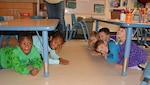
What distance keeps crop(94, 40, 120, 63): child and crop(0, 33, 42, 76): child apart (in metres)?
0.83

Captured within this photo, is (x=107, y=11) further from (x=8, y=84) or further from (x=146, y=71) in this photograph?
(x=146, y=71)

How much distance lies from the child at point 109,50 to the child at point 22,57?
0.83 meters

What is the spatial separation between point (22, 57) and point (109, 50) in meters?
1.09

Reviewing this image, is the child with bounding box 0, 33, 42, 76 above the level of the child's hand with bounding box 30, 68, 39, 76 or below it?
above

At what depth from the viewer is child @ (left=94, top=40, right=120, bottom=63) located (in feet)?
6.98

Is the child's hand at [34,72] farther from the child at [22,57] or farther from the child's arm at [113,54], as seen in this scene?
the child's arm at [113,54]

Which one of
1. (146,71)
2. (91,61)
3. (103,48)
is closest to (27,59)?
(91,61)

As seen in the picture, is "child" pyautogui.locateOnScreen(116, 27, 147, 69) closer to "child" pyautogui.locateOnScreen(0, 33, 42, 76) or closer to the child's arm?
the child's arm

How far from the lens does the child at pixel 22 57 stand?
65.2 inches

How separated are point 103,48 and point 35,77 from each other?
3.28 feet

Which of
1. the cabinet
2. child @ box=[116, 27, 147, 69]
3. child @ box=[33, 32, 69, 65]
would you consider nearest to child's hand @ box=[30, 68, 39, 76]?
child @ box=[33, 32, 69, 65]

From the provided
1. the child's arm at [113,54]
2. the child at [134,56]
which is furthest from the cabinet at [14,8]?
the child at [134,56]

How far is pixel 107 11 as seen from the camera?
5.32 m

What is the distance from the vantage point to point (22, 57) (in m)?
1.73
